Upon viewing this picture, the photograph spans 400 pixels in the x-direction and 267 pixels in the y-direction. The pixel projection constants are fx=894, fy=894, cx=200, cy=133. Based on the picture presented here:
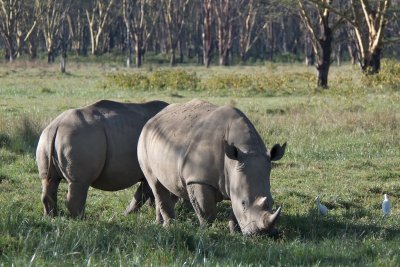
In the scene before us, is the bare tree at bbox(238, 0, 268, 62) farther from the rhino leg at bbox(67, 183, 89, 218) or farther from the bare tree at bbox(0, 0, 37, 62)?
the rhino leg at bbox(67, 183, 89, 218)

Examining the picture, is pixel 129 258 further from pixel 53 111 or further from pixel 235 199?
pixel 53 111

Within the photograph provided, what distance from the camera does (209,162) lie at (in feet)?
27.5

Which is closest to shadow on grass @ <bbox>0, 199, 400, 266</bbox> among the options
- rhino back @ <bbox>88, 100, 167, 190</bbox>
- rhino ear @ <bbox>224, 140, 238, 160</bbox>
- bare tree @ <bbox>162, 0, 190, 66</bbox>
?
rhino ear @ <bbox>224, 140, 238, 160</bbox>

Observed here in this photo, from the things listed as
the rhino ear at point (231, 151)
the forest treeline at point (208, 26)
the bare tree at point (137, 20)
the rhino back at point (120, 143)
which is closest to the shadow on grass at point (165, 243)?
the rhino ear at point (231, 151)

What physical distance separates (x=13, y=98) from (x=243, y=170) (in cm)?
1817

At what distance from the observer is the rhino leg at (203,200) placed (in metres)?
8.41


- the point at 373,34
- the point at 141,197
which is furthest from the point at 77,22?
the point at 141,197

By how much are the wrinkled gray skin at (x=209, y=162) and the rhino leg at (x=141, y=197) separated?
1.98 feet

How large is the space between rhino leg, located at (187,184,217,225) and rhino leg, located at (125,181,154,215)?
1599 millimetres

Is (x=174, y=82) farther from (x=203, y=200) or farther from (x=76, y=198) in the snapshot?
(x=203, y=200)

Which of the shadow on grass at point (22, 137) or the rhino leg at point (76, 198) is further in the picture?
the shadow on grass at point (22, 137)

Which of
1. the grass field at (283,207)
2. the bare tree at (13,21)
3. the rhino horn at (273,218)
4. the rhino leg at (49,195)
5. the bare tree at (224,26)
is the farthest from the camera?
the bare tree at (224,26)

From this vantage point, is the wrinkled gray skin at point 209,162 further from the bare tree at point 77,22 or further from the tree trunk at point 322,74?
the bare tree at point 77,22

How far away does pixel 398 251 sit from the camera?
23.5ft
